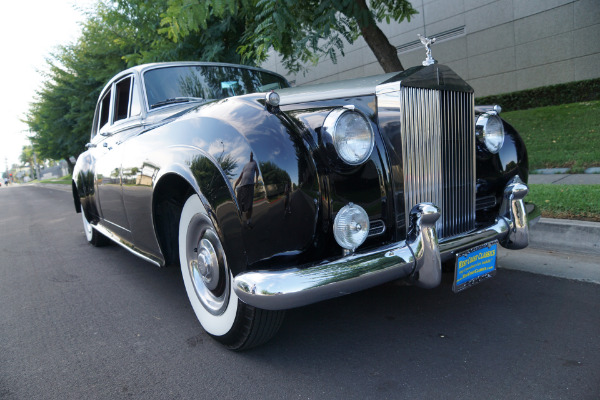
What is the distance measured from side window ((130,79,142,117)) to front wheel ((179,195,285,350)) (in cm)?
147

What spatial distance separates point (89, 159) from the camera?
4508 mm

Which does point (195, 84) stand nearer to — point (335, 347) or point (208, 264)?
point (208, 264)

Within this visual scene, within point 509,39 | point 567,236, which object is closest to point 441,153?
point 567,236

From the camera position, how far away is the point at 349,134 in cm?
208

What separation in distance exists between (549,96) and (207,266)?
11.4 meters

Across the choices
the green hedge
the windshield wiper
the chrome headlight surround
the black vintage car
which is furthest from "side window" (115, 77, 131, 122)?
the green hedge

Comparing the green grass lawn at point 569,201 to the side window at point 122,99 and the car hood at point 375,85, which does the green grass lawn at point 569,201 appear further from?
the side window at point 122,99

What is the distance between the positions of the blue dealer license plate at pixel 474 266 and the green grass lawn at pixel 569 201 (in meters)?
2.14

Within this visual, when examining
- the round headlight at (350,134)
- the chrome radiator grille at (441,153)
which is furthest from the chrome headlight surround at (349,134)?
the chrome radiator grille at (441,153)

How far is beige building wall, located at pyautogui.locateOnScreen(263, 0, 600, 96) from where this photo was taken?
34.7ft

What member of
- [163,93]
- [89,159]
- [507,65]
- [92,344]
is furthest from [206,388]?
[507,65]

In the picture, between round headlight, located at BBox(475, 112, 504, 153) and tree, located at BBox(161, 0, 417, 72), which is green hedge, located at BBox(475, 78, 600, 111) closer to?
tree, located at BBox(161, 0, 417, 72)

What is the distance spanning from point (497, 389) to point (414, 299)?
1.07m

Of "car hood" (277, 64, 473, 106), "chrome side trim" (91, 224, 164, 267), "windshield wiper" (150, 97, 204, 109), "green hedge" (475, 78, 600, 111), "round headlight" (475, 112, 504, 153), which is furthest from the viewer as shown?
"green hedge" (475, 78, 600, 111)
